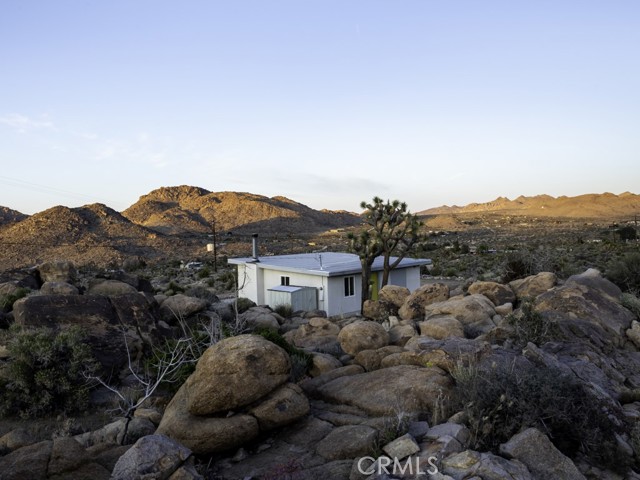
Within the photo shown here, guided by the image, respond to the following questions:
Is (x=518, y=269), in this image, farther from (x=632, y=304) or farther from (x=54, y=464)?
(x=54, y=464)

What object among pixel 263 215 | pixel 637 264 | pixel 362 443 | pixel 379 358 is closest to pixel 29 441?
pixel 362 443

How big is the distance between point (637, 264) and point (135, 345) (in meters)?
18.0

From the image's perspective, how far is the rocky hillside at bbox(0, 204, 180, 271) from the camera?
59594 mm

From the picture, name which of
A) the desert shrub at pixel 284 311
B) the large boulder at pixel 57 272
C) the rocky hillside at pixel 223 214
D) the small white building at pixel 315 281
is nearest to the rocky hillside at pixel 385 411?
the large boulder at pixel 57 272

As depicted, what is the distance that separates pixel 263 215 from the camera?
117812 mm

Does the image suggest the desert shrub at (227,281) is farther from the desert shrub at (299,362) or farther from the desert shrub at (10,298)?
the desert shrub at (299,362)

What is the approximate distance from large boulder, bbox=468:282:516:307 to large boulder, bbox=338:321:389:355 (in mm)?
5132

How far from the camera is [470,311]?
13.5 metres

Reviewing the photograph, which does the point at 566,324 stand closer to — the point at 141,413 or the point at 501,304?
the point at 501,304

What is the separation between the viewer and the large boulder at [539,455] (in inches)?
223

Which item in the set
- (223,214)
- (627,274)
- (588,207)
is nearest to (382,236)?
(627,274)

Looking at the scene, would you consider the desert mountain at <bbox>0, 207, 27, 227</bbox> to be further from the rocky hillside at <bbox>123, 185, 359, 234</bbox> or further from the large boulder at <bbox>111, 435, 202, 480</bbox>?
the large boulder at <bbox>111, 435, 202, 480</bbox>

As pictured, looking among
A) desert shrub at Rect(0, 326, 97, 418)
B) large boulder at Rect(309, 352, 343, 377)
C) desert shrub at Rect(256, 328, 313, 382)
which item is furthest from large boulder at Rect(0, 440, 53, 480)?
large boulder at Rect(309, 352, 343, 377)

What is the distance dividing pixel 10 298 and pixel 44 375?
6214 millimetres
